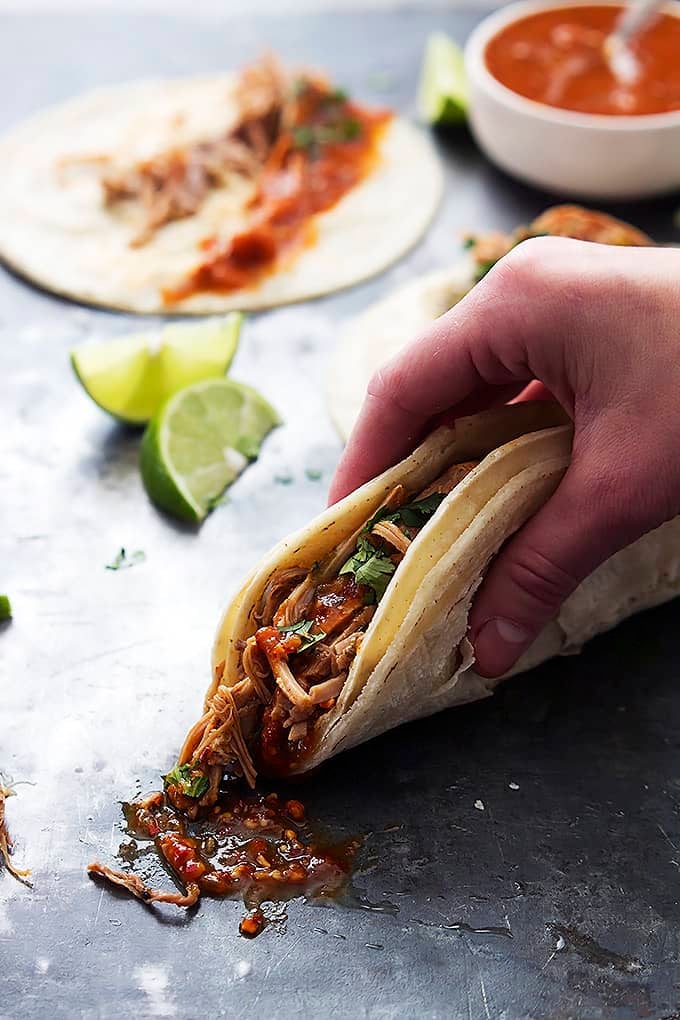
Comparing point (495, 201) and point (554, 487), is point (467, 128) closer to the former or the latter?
point (495, 201)

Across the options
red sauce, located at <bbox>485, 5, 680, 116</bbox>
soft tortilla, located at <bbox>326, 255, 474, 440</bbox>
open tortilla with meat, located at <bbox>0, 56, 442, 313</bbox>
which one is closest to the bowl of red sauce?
red sauce, located at <bbox>485, 5, 680, 116</bbox>

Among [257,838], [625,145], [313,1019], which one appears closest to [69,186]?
[625,145]

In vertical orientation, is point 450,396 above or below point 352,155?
above

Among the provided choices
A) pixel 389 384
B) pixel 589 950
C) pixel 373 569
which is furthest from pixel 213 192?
pixel 589 950

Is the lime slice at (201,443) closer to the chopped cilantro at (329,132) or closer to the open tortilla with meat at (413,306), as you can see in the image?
the open tortilla with meat at (413,306)

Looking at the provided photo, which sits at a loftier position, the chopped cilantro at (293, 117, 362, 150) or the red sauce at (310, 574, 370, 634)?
the red sauce at (310, 574, 370, 634)

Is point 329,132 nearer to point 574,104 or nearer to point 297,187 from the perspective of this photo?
point 297,187

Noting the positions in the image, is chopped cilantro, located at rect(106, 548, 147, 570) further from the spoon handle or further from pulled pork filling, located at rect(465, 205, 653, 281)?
the spoon handle
